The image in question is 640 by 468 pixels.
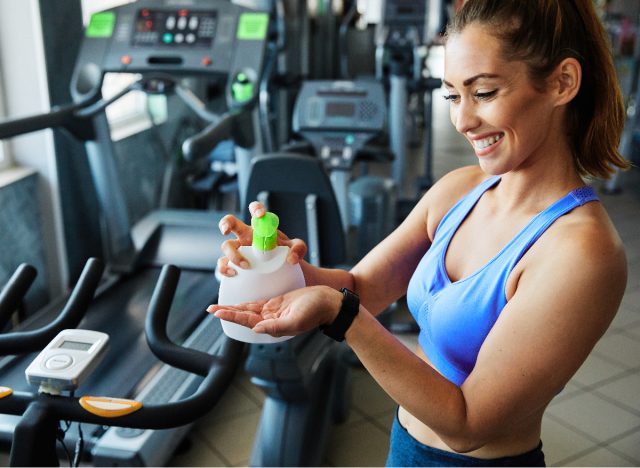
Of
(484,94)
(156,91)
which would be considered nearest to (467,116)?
(484,94)

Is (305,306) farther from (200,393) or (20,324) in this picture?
(20,324)

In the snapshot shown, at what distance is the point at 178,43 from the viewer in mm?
3494

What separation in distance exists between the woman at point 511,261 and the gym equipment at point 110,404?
18 cm

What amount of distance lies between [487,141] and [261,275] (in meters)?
0.40

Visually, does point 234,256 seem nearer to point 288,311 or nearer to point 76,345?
point 288,311

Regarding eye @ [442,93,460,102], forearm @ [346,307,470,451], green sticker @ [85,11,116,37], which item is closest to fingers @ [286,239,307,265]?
forearm @ [346,307,470,451]

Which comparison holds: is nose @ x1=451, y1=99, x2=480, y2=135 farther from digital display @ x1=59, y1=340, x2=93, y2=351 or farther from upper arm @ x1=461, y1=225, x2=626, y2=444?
digital display @ x1=59, y1=340, x2=93, y2=351

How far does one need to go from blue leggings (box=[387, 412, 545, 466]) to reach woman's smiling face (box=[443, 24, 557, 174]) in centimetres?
50

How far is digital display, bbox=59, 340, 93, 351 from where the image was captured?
1.08m

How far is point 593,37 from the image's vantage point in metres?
1.09

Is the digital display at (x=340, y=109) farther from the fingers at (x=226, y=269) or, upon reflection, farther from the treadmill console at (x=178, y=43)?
the fingers at (x=226, y=269)

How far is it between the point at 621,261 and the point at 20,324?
2900 millimetres

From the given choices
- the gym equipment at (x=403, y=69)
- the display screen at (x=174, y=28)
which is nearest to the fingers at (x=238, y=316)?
the display screen at (x=174, y=28)

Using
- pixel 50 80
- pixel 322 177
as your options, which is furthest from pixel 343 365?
pixel 50 80
